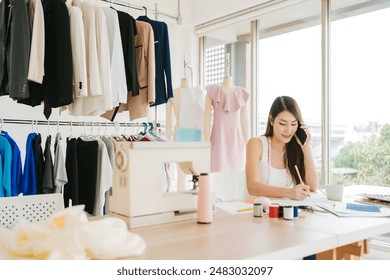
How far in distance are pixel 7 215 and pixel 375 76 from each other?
105 inches

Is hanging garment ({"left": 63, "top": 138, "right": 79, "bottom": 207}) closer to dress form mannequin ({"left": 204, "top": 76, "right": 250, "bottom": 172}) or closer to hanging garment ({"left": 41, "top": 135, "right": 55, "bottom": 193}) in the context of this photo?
hanging garment ({"left": 41, "top": 135, "right": 55, "bottom": 193})

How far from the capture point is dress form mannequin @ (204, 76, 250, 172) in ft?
10.8

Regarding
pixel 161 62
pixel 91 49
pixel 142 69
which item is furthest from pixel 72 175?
pixel 161 62

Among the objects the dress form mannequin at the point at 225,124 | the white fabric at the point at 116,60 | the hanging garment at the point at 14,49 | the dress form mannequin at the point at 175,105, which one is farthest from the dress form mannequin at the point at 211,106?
the hanging garment at the point at 14,49

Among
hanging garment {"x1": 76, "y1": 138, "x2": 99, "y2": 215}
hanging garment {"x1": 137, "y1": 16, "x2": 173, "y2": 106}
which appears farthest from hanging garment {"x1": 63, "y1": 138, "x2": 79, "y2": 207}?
hanging garment {"x1": 137, "y1": 16, "x2": 173, "y2": 106}

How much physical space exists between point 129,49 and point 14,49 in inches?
32.0

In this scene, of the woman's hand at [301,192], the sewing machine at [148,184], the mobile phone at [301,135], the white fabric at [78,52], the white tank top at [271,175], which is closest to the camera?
the sewing machine at [148,184]

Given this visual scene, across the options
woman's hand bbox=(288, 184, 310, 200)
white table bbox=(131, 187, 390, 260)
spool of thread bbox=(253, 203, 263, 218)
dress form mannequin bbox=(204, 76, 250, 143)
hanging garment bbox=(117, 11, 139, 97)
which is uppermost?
hanging garment bbox=(117, 11, 139, 97)

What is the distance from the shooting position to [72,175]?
2521 mm

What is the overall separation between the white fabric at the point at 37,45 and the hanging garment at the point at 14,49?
35 mm

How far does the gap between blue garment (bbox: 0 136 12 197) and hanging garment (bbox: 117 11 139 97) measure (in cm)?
93

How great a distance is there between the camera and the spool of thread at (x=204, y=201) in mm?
1279

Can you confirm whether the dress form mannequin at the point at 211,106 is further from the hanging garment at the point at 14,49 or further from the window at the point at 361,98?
the hanging garment at the point at 14,49

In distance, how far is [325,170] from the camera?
10.3ft
